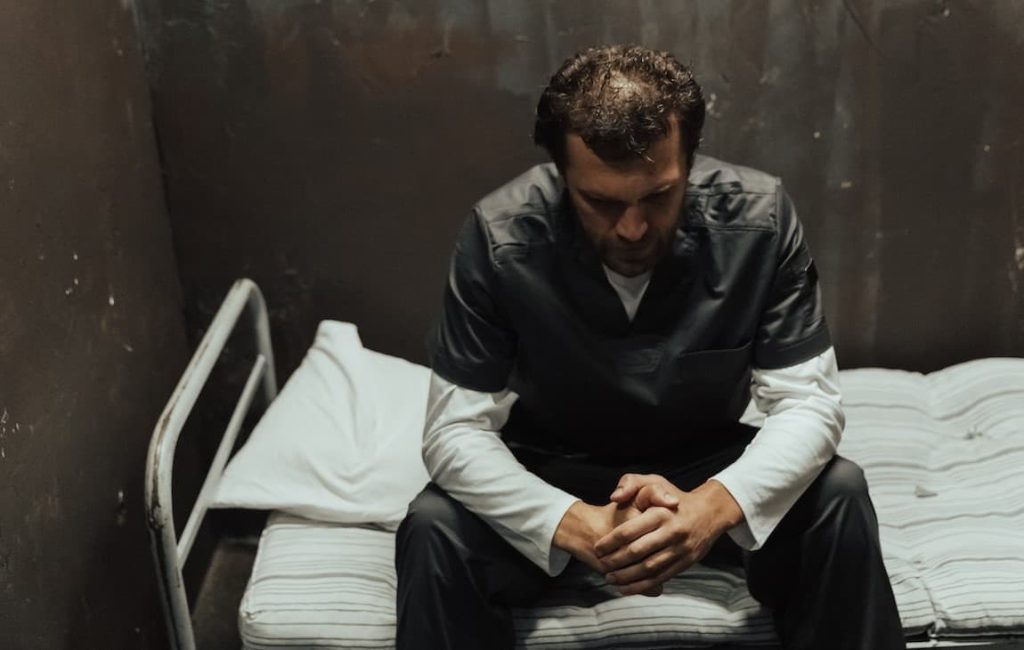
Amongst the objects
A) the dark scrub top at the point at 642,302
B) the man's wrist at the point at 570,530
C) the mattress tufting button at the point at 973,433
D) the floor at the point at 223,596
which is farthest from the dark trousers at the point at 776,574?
the floor at the point at 223,596

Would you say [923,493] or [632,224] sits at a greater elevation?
[632,224]

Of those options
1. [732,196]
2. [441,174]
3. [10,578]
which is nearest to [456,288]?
[732,196]

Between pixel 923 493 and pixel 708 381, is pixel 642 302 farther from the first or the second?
pixel 923 493

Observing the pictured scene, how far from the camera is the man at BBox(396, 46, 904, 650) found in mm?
1706

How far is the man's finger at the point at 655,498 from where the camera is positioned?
66.7 inches

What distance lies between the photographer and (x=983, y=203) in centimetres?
239

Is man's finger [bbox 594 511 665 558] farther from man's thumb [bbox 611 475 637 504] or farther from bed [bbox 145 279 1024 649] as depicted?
bed [bbox 145 279 1024 649]

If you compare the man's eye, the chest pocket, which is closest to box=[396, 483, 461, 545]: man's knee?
the chest pocket

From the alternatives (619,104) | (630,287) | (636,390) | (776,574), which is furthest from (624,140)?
(776,574)

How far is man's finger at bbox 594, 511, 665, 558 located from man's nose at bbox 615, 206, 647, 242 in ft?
1.18

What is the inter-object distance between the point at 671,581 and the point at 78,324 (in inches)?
37.5

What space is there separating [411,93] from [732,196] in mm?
705

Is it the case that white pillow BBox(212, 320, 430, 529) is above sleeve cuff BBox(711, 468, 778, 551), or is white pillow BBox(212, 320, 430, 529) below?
below

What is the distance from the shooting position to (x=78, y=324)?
6.38 ft
